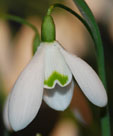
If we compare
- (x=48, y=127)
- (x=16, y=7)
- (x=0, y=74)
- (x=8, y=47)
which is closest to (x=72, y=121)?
(x=48, y=127)

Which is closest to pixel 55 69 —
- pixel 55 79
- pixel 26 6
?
pixel 55 79

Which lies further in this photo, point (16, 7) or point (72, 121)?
point (16, 7)

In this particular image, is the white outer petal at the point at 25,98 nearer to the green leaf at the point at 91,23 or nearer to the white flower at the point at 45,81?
the white flower at the point at 45,81

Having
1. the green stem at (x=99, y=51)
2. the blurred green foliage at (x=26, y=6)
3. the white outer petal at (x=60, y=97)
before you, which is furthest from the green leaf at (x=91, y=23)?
the blurred green foliage at (x=26, y=6)

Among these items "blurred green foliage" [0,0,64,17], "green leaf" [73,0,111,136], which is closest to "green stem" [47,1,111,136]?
"green leaf" [73,0,111,136]

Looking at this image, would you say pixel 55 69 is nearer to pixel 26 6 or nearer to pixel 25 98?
pixel 25 98

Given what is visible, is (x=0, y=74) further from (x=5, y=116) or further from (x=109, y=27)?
(x=5, y=116)
